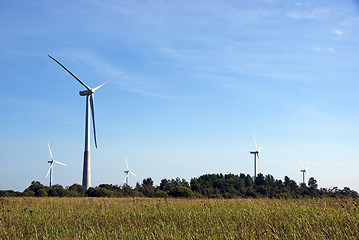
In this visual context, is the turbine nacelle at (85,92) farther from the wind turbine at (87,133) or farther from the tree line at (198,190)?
the tree line at (198,190)

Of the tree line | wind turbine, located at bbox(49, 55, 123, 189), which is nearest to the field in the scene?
the tree line

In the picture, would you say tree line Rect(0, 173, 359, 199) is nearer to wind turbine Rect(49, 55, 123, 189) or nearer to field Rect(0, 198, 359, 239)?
wind turbine Rect(49, 55, 123, 189)

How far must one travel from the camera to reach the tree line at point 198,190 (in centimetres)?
3077

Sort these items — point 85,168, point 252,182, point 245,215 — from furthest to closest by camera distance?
1. point 252,182
2. point 85,168
3. point 245,215

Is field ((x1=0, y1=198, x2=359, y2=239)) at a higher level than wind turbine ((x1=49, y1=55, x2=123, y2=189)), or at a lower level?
lower

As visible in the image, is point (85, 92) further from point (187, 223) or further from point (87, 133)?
point (187, 223)

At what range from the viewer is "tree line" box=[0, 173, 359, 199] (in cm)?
3077

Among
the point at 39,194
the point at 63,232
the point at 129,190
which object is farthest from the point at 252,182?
the point at 63,232

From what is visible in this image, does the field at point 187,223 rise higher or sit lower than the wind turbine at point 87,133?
lower

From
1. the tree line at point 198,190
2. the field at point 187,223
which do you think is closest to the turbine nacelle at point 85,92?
the tree line at point 198,190

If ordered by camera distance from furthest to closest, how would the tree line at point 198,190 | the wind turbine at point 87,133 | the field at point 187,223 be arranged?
the wind turbine at point 87,133 < the tree line at point 198,190 < the field at point 187,223

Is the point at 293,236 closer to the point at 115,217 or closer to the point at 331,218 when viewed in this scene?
the point at 331,218

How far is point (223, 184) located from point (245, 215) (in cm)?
5822

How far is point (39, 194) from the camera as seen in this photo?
4231 centimetres
